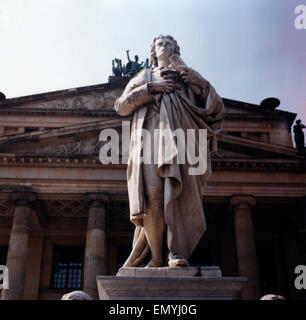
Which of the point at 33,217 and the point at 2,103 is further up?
the point at 2,103

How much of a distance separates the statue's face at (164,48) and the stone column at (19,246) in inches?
928

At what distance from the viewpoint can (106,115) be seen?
41094 millimetres

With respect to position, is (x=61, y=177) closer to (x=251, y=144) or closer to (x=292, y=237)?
(x=251, y=144)

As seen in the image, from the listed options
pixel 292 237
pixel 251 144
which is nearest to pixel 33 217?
pixel 251 144

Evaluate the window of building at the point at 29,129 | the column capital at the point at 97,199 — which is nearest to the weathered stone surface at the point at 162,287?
the column capital at the point at 97,199

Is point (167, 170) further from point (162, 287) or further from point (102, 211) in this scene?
point (102, 211)

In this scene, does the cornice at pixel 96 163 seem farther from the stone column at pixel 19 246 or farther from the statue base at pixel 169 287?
the statue base at pixel 169 287

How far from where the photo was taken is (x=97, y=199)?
1204 inches

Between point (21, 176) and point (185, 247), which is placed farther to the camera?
point (21, 176)

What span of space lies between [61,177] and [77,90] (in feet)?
43.5

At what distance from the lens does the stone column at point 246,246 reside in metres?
27.8

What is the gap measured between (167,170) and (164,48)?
1692 millimetres

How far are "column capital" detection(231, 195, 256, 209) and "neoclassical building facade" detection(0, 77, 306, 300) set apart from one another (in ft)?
0.20

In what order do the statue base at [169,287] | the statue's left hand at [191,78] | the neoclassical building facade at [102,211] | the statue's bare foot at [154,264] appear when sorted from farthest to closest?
the neoclassical building facade at [102,211], the statue's left hand at [191,78], the statue's bare foot at [154,264], the statue base at [169,287]
